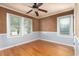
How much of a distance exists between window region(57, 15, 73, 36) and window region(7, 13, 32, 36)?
0.50m

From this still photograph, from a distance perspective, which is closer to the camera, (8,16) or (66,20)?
(66,20)

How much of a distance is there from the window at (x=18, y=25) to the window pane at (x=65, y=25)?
0.53 metres

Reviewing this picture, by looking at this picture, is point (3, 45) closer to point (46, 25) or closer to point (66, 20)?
point (46, 25)

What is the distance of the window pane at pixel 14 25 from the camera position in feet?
4.23

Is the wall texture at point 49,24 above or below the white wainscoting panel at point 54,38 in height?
above

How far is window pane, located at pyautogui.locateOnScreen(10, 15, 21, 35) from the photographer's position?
129 cm

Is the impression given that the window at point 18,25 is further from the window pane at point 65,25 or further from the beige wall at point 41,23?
the window pane at point 65,25

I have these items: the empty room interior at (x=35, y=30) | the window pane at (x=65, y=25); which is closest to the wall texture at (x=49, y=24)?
the empty room interior at (x=35, y=30)

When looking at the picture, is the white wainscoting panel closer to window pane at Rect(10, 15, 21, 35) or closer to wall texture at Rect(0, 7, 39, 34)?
wall texture at Rect(0, 7, 39, 34)

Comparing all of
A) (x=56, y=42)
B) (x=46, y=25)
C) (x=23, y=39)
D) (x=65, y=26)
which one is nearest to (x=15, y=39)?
(x=23, y=39)

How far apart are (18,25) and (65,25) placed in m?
0.78

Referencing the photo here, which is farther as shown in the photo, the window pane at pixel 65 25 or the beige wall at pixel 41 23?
the beige wall at pixel 41 23

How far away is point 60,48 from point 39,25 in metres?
0.53

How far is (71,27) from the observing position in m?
1.15
